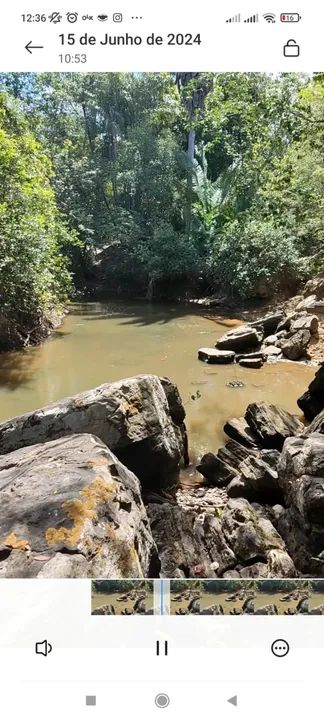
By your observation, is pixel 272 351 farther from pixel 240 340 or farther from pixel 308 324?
pixel 308 324

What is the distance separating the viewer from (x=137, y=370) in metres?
5.62

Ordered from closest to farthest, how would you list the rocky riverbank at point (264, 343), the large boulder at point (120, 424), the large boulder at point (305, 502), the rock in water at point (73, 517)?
1. the rock in water at point (73, 517)
2. the large boulder at point (305, 502)
3. the large boulder at point (120, 424)
4. the rocky riverbank at point (264, 343)

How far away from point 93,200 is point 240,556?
372 cm

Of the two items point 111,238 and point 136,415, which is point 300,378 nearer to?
point 111,238

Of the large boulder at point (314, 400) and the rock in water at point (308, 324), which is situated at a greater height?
the rock in water at point (308, 324)

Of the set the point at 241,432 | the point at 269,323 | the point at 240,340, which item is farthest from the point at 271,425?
the point at 269,323

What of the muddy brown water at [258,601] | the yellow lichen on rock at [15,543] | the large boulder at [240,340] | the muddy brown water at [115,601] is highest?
the yellow lichen on rock at [15,543]

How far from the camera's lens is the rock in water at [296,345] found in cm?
712

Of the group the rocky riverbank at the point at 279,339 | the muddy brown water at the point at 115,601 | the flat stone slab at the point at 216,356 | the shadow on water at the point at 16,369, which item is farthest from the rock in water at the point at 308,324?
the muddy brown water at the point at 115,601

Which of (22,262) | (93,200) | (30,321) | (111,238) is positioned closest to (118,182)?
(93,200)
